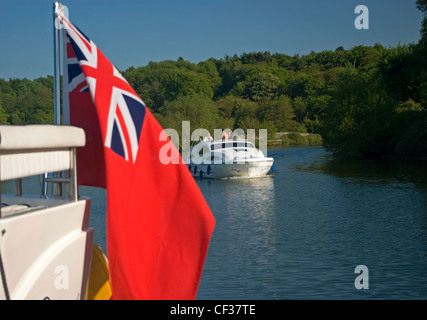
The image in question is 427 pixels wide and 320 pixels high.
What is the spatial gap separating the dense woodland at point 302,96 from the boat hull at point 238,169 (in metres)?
14.7

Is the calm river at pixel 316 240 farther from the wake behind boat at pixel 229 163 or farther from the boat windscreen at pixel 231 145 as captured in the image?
the boat windscreen at pixel 231 145

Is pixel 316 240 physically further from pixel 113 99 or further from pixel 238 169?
pixel 238 169

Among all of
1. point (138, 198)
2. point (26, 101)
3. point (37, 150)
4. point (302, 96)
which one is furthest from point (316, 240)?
point (302, 96)

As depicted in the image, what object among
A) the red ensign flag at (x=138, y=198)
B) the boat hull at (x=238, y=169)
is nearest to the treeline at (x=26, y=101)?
the boat hull at (x=238, y=169)

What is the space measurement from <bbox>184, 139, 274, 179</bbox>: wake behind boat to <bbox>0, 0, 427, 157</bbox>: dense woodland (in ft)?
48.5

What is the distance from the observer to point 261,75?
430 ft

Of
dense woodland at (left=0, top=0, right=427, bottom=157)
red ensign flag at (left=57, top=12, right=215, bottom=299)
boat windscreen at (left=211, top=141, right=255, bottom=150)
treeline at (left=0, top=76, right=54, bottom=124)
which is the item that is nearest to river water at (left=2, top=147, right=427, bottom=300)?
red ensign flag at (left=57, top=12, right=215, bottom=299)

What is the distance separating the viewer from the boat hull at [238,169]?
30.7 meters

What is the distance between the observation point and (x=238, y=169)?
101 ft

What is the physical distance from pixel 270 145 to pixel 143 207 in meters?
75.5

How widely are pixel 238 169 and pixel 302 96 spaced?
Result: 97.5 meters

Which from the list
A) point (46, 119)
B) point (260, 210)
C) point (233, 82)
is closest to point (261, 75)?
point (233, 82)
